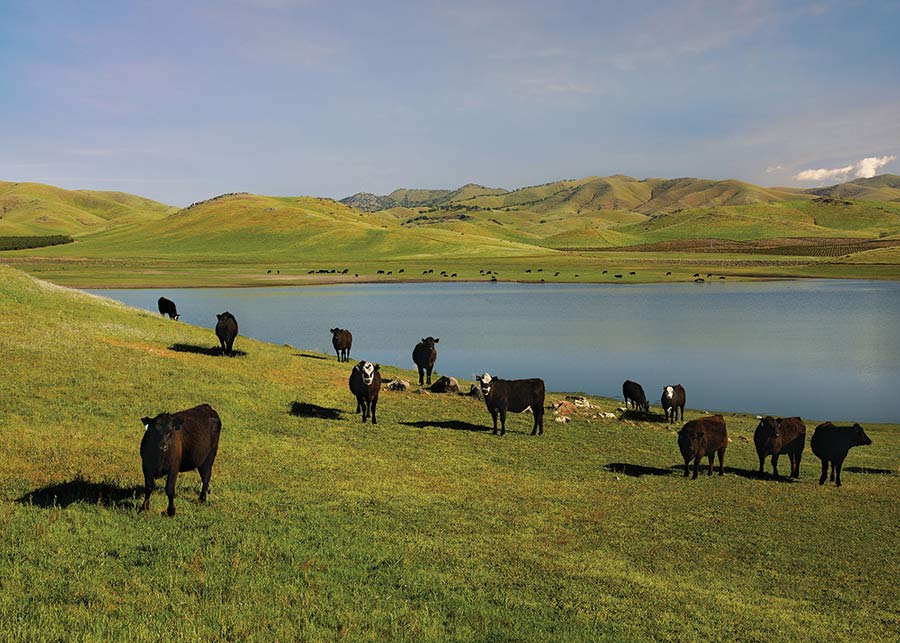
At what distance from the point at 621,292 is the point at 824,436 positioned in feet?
300

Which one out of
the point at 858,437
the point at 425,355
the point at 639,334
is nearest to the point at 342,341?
the point at 425,355

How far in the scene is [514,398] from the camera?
2561 cm

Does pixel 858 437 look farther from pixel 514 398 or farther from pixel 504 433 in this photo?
pixel 504 433

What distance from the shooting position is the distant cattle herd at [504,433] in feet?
41.9

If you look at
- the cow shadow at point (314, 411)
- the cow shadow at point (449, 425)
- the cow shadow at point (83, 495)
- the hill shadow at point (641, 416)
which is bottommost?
the hill shadow at point (641, 416)

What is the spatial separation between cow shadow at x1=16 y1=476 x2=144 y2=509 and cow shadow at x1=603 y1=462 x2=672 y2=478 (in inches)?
579

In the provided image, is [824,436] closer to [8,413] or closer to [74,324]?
[8,413]

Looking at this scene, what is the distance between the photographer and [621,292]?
111 metres

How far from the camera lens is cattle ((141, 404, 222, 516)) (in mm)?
12625

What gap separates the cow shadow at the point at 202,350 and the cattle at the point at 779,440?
2560 centimetres

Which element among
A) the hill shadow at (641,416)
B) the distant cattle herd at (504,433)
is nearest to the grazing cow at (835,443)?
the distant cattle herd at (504,433)

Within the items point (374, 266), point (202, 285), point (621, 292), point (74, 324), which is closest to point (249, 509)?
point (74, 324)

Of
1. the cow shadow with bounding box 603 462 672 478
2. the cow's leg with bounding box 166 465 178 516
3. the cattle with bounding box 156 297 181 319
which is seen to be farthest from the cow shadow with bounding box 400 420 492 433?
the cattle with bounding box 156 297 181 319

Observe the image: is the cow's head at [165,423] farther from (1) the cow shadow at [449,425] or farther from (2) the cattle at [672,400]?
(2) the cattle at [672,400]
